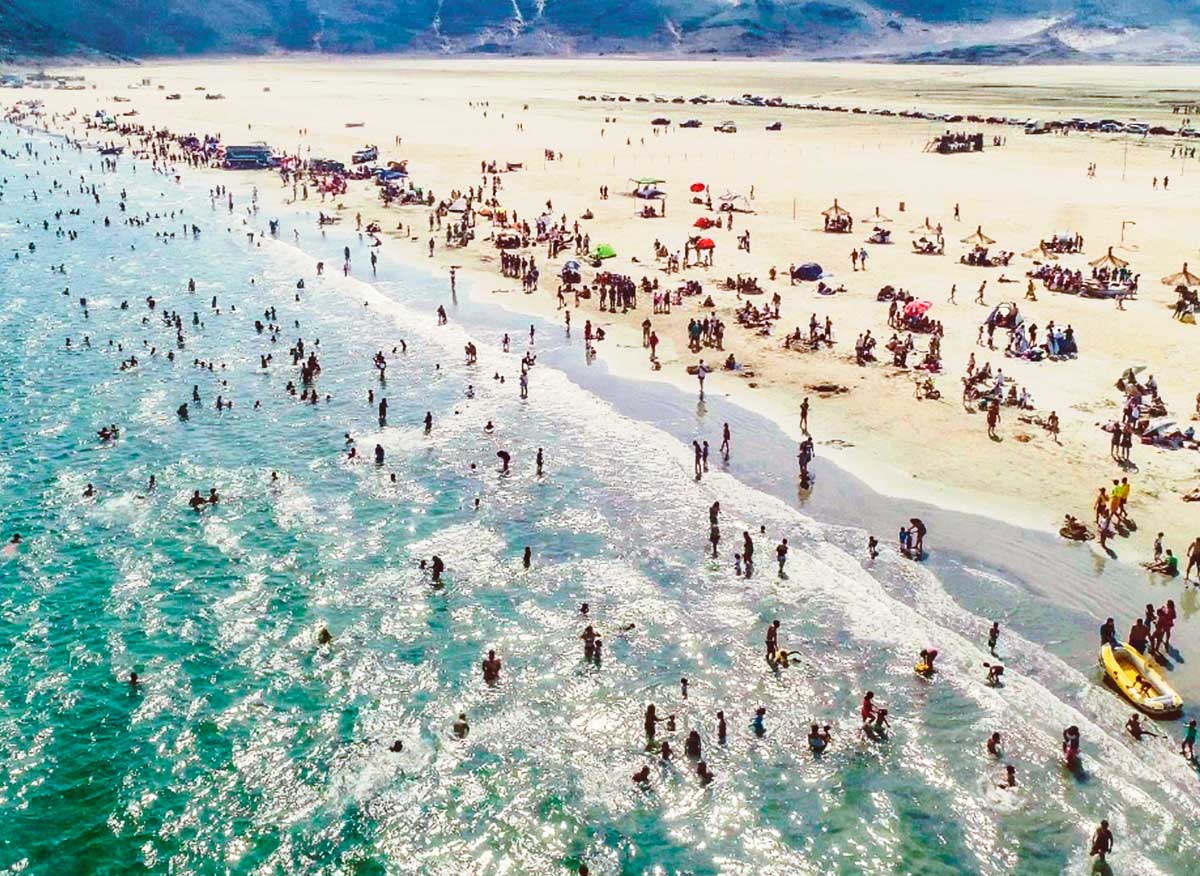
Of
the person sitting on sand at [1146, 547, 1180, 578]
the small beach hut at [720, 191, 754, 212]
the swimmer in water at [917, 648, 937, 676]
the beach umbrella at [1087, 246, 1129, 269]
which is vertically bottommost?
the swimmer in water at [917, 648, 937, 676]

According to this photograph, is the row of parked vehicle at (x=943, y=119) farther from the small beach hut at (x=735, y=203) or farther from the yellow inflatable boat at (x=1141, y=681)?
the yellow inflatable boat at (x=1141, y=681)

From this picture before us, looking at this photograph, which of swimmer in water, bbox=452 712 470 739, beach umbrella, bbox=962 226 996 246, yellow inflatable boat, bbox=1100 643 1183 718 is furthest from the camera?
beach umbrella, bbox=962 226 996 246

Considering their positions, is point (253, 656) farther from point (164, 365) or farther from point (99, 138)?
point (99, 138)

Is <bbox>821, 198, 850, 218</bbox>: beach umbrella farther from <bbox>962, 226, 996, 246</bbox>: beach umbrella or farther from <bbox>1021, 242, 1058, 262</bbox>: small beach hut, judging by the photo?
<bbox>1021, 242, 1058, 262</bbox>: small beach hut

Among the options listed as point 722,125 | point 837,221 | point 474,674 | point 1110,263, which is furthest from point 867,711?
point 722,125

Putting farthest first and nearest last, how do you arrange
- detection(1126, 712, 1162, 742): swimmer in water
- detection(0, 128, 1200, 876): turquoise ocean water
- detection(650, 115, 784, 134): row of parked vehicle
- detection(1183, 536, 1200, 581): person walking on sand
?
1. detection(650, 115, 784, 134): row of parked vehicle
2. detection(1183, 536, 1200, 581): person walking on sand
3. detection(1126, 712, 1162, 742): swimmer in water
4. detection(0, 128, 1200, 876): turquoise ocean water

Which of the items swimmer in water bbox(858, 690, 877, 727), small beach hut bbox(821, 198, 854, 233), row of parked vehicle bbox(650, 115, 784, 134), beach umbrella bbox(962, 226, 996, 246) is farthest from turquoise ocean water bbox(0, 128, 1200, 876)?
row of parked vehicle bbox(650, 115, 784, 134)

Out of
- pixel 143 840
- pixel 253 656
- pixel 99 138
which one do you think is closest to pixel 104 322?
pixel 253 656
